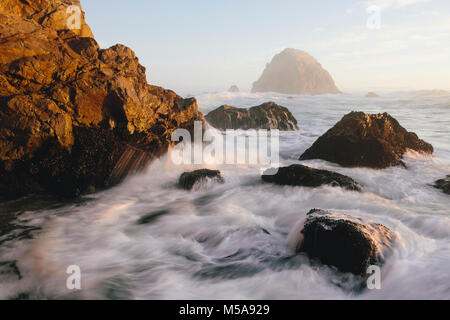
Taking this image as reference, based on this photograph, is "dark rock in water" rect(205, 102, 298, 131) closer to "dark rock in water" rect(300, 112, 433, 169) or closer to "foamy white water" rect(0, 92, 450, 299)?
"dark rock in water" rect(300, 112, 433, 169)

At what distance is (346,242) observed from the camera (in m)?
3.24

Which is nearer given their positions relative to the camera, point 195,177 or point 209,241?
point 209,241

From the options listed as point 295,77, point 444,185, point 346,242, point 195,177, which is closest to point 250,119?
point 195,177

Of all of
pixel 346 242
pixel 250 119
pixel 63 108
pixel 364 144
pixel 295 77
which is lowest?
pixel 346 242

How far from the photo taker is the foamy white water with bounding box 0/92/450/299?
3.12 meters

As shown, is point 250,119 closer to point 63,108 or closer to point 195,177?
point 195,177

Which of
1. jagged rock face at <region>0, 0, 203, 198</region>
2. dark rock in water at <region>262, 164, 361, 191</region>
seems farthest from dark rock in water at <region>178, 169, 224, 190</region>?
dark rock in water at <region>262, 164, 361, 191</region>

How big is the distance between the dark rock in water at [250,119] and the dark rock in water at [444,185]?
28.3ft

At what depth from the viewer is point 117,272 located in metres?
3.46

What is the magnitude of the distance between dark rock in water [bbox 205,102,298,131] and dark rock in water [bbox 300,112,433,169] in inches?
249

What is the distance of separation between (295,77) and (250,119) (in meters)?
126
